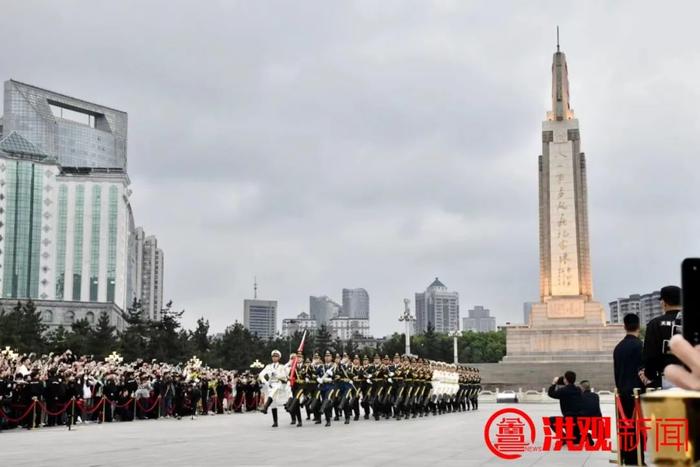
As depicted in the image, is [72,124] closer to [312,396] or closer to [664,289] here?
[312,396]

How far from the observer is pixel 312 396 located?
72.4 feet

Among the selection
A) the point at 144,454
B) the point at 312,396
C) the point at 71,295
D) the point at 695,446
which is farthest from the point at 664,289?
the point at 71,295

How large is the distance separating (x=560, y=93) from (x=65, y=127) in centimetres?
6622

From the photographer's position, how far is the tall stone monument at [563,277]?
195 feet

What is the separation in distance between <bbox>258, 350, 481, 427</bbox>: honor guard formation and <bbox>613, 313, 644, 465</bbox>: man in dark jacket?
11659 millimetres

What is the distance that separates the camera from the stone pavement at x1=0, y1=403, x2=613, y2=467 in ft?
38.3

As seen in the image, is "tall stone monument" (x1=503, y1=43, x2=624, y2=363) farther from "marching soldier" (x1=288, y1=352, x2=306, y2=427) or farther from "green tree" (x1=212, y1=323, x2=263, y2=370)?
"marching soldier" (x1=288, y1=352, x2=306, y2=427)

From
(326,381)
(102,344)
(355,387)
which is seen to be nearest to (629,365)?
(326,381)

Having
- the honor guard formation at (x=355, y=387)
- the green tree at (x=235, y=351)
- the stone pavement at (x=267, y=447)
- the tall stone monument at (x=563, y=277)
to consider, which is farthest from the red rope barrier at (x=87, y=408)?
the tall stone monument at (x=563, y=277)

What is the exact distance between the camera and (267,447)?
14.2m

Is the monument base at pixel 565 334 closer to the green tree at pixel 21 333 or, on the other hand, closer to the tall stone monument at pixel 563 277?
the tall stone monument at pixel 563 277

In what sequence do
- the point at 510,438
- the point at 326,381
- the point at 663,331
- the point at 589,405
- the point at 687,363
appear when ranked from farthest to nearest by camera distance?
1. the point at 326,381
2. the point at 589,405
3. the point at 510,438
4. the point at 663,331
5. the point at 687,363

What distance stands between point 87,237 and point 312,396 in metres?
80.4

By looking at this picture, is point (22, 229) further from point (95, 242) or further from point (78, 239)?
point (95, 242)
